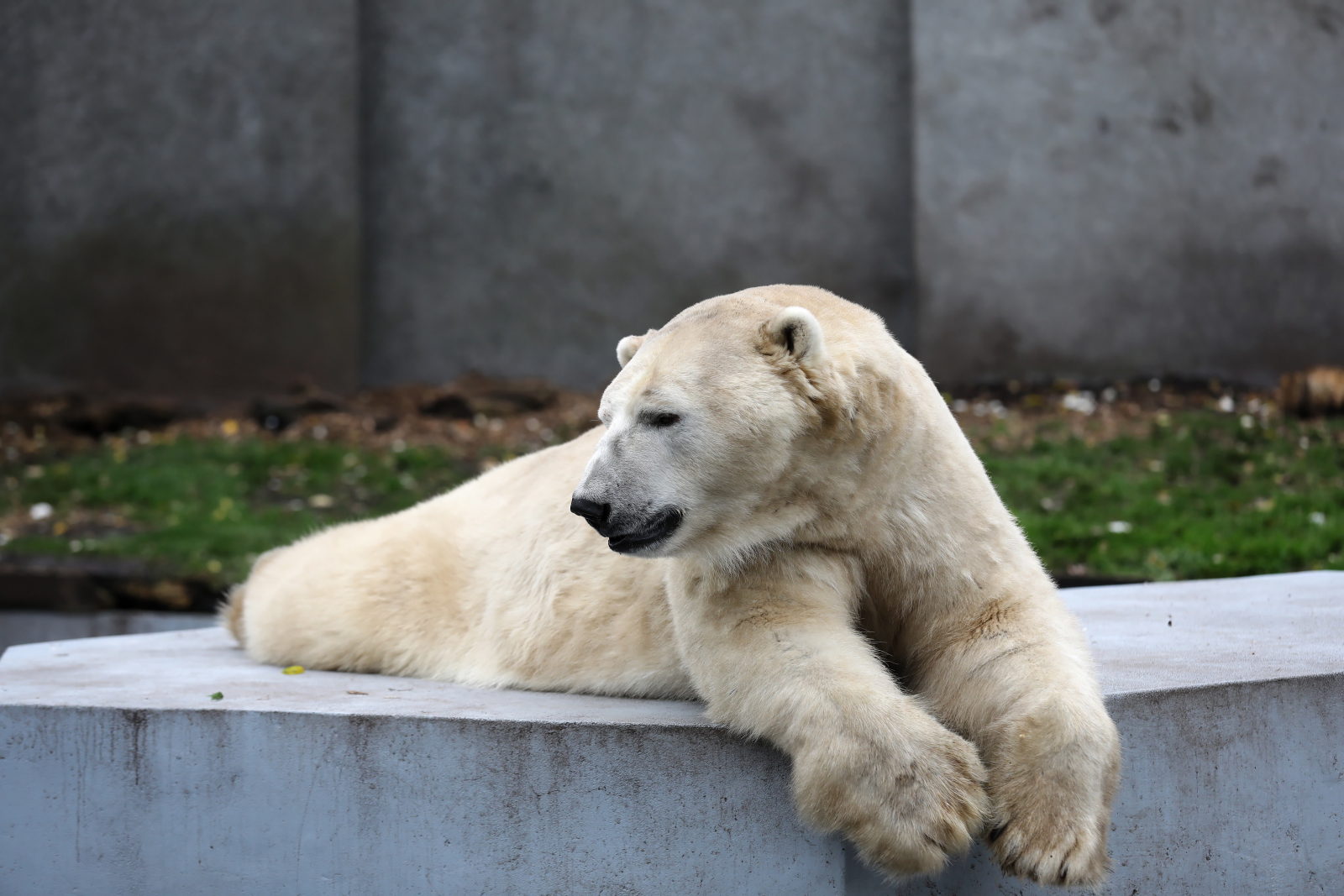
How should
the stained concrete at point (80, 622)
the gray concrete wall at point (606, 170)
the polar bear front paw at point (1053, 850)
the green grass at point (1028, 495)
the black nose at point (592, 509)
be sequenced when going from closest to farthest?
the polar bear front paw at point (1053, 850), the black nose at point (592, 509), the green grass at point (1028, 495), the stained concrete at point (80, 622), the gray concrete wall at point (606, 170)

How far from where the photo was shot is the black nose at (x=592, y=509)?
83.7 inches

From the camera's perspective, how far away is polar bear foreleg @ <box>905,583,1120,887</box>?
6.31 feet

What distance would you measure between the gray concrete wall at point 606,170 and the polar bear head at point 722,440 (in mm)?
7227

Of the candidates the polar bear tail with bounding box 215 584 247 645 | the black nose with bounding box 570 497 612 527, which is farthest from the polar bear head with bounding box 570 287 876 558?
the polar bear tail with bounding box 215 584 247 645

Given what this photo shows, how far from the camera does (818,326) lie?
2.16 meters

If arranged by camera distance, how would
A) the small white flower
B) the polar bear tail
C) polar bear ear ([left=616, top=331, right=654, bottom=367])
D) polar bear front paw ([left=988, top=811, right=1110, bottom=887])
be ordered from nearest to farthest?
polar bear front paw ([left=988, top=811, right=1110, bottom=887]) → polar bear ear ([left=616, top=331, right=654, bottom=367]) → the polar bear tail → the small white flower

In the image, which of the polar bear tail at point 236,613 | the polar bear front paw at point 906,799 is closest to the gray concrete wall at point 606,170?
the polar bear tail at point 236,613

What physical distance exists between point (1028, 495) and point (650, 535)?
17.9 ft

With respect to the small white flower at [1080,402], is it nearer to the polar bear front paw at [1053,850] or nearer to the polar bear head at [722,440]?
the polar bear head at [722,440]

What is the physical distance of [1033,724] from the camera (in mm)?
2002

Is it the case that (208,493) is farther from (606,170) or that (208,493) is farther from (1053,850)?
(1053,850)

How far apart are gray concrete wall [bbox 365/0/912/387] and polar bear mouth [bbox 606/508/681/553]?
23.8 feet

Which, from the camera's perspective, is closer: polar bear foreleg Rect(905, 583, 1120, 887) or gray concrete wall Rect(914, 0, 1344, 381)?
polar bear foreleg Rect(905, 583, 1120, 887)

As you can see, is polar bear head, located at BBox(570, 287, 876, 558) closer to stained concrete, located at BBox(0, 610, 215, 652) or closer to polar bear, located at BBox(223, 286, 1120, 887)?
polar bear, located at BBox(223, 286, 1120, 887)
